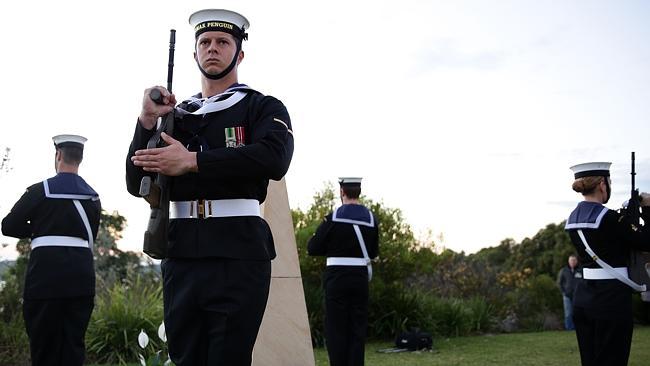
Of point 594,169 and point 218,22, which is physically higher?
point 218,22

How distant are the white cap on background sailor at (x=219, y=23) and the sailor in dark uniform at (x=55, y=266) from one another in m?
3.24

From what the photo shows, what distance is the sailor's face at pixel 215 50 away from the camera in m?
3.27

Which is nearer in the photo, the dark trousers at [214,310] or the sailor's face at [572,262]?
the dark trousers at [214,310]

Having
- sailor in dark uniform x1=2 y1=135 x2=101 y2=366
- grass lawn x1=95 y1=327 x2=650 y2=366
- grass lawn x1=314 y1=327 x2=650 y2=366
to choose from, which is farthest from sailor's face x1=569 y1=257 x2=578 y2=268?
sailor in dark uniform x1=2 y1=135 x2=101 y2=366

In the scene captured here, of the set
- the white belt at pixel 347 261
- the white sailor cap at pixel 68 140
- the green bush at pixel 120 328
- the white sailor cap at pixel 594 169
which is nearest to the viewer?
the white sailor cap at pixel 594 169

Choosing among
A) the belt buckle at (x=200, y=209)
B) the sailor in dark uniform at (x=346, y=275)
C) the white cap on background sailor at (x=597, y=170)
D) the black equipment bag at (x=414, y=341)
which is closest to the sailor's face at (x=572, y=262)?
the black equipment bag at (x=414, y=341)

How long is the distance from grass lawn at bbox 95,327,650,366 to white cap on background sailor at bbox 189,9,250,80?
744 centimetres

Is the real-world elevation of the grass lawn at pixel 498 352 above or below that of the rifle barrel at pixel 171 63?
below

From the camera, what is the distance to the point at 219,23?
335 centimetres

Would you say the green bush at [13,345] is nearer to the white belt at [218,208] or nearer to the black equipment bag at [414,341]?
the black equipment bag at [414,341]

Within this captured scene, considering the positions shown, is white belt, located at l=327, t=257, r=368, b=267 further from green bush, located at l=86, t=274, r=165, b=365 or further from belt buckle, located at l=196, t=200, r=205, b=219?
belt buckle, located at l=196, t=200, r=205, b=219

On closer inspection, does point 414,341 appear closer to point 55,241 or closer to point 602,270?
point 602,270

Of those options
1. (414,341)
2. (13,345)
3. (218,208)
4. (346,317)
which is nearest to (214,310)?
(218,208)

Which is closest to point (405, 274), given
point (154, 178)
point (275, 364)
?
point (275, 364)
